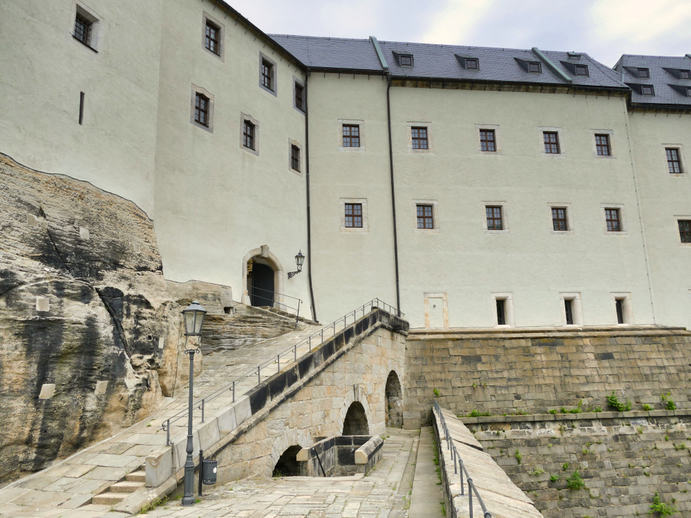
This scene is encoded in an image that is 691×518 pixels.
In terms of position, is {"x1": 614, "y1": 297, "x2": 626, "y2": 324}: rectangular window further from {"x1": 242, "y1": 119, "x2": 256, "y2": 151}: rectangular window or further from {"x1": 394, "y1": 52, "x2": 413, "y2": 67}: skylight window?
{"x1": 242, "y1": 119, "x2": 256, "y2": 151}: rectangular window

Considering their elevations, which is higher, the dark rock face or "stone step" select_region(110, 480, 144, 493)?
the dark rock face

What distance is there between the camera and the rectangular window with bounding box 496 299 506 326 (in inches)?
964

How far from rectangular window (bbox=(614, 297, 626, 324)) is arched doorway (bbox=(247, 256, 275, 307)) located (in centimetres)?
1502

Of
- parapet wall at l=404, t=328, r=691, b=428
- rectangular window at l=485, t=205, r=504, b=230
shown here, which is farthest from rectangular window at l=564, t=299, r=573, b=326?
rectangular window at l=485, t=205, r=504, b=230

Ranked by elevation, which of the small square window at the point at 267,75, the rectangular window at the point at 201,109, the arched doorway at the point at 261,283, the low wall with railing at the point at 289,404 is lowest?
the low wall with railing at the point at 289,404

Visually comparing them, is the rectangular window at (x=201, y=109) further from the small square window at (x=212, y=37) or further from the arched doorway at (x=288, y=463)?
the arched doorway at (x=288, y=463)

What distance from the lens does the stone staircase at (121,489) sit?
27.0 ft

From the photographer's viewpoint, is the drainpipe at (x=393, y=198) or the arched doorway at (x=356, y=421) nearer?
the arched doorway at (x=356, y=421)

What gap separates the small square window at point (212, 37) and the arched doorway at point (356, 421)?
12.6 m

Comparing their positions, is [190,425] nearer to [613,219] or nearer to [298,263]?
[298,263]

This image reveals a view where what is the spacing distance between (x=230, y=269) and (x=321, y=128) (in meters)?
8.67

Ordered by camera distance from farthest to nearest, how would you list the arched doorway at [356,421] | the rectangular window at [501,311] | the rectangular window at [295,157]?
the rectangular window at [501,311] → the rectangular window at [295,157] → the arched doorway at [356,421]

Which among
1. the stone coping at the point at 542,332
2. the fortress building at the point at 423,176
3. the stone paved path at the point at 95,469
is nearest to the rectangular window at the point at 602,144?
the fortress building at the point at 423,176

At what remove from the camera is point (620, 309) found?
25.2 meters
